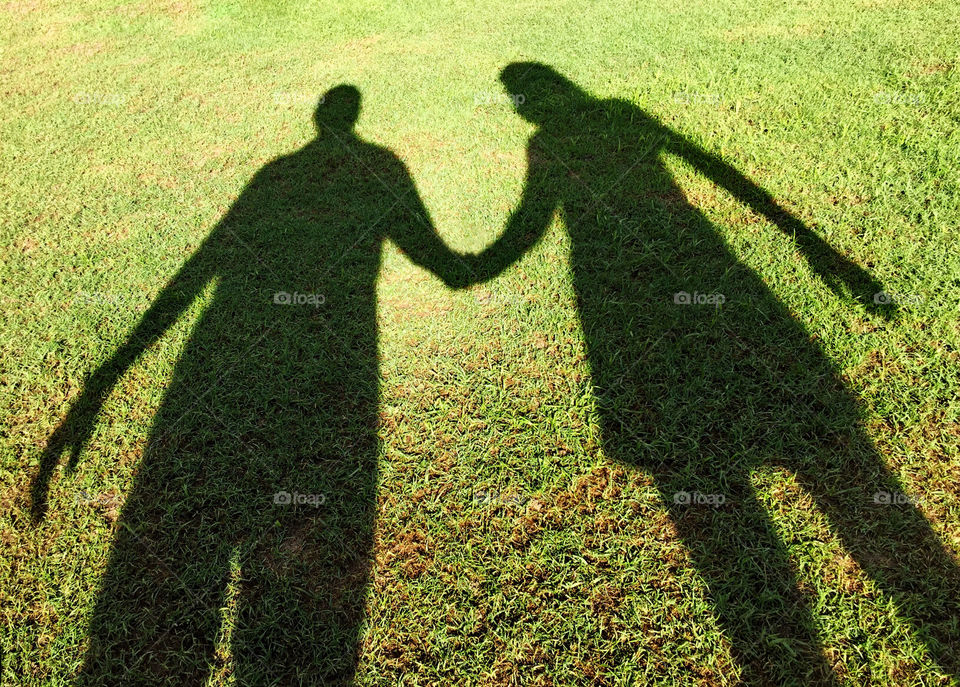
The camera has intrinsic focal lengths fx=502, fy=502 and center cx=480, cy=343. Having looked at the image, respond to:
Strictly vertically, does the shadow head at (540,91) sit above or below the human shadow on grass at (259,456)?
above

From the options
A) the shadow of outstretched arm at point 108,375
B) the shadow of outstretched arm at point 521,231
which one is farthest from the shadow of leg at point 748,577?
the shadow of outstretched arm at point 108,375

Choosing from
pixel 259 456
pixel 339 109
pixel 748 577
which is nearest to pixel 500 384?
pixel 259 456

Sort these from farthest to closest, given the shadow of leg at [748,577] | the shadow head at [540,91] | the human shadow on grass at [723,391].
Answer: the shadow head at [540,91], the human shadow on grass at [723,391], the shadow of leg at [748,577]

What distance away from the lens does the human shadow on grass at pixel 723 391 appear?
217 centimetres

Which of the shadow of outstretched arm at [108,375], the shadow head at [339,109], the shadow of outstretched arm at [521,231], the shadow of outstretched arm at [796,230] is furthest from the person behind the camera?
the shadow head at [339,109]

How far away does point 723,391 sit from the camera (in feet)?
9.56

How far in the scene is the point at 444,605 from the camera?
2.31 metres

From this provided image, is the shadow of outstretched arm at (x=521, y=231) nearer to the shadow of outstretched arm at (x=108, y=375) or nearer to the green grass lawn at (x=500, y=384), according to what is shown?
the green grass lawn at (x=500, y=384)

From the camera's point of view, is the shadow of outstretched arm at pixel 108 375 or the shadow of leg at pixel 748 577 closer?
the shadow of leg at pixel 748 577

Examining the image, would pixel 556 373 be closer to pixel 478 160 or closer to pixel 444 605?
pixel 444 605

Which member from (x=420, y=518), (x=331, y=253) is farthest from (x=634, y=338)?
(x=331, y=253)

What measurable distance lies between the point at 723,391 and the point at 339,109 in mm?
5048

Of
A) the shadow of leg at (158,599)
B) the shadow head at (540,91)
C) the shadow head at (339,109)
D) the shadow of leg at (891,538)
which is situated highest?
the shadow head at (339,109)

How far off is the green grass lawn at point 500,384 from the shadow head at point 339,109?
55 mm
